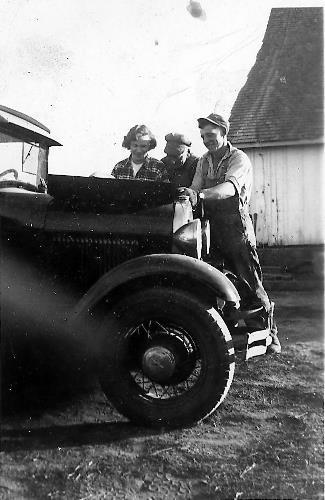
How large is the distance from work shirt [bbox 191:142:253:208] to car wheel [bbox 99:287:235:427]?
1262mm

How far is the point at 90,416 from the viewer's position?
2496mm

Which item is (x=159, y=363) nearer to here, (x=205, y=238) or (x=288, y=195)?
(x=205, y=238)

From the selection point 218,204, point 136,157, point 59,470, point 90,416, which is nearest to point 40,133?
point 136,157

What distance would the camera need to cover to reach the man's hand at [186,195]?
2.73 m

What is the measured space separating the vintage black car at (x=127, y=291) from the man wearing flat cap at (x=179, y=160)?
1223 mm

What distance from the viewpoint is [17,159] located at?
3.46 metres

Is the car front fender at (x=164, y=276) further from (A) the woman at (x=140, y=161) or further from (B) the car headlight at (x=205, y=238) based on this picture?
(A) the woman at (x=140, y=161)

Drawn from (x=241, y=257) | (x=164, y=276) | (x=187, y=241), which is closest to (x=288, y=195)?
(x=241, y=257)

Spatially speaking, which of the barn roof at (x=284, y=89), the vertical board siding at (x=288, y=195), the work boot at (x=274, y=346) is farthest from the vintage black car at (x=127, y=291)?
the vertical board siding at (x=288, y=195)

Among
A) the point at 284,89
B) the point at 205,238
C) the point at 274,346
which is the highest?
the point at 284,89

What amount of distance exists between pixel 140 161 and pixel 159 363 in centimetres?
214

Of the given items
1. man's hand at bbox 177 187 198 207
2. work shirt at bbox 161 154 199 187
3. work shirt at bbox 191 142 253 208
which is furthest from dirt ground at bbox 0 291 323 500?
work shirt at bbox 161 154 199 187

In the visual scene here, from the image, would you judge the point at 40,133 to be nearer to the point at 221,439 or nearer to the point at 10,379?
the point at 10,379

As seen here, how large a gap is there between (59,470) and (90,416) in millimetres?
583
